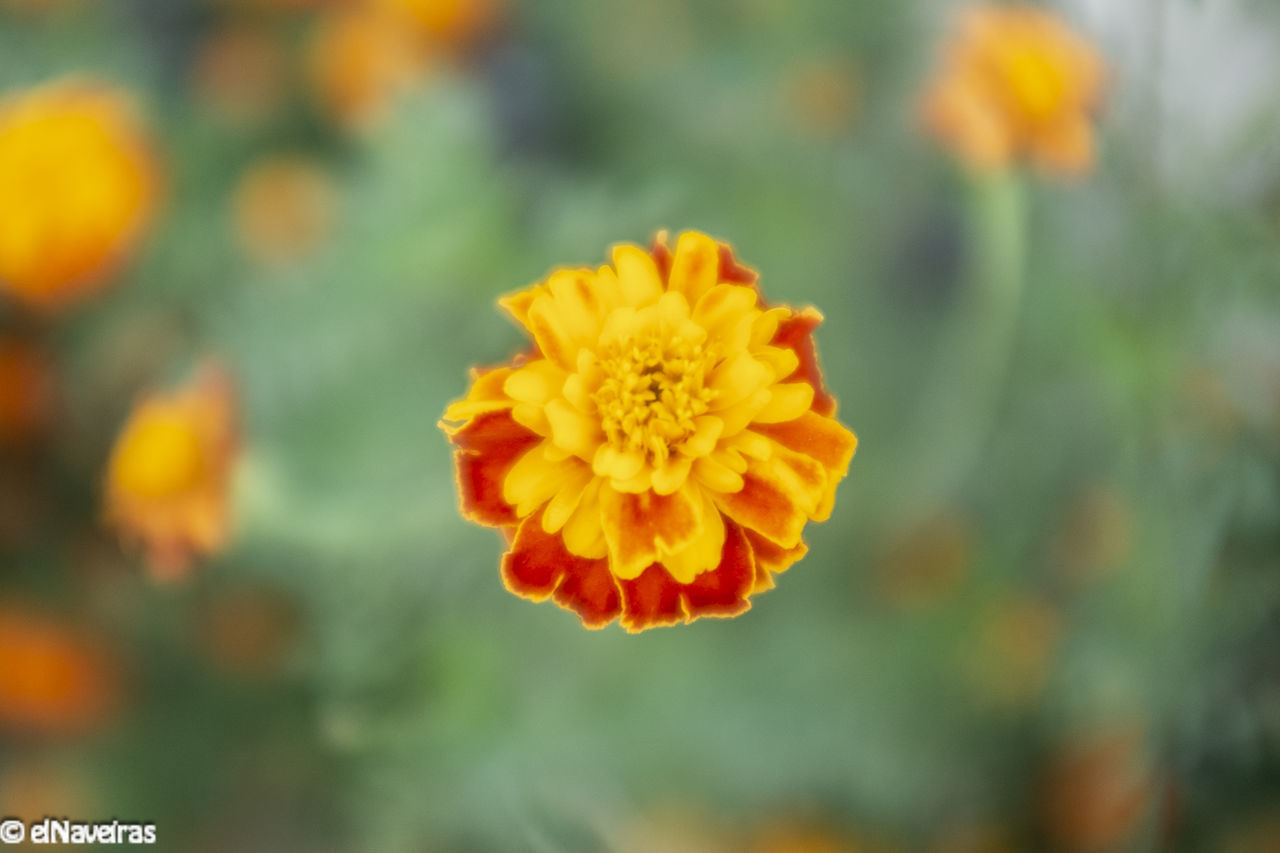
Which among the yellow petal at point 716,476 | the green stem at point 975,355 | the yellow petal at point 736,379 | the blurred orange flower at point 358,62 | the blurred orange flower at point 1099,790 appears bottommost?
the blurred orange flower at point 1099,790

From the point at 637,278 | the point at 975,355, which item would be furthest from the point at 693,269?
the point at 975,355

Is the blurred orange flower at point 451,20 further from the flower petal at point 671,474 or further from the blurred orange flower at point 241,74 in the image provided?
the flower petal at point 671,474

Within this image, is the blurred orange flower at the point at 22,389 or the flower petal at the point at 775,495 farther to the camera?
the blurred orange flower at the point at 22,389

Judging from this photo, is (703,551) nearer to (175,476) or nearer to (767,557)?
(767,557)

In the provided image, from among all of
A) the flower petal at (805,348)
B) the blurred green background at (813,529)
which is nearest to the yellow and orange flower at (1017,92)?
the blurred green background at (813,529)

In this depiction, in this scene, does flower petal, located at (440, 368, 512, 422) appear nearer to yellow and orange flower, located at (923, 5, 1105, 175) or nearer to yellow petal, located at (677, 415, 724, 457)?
yellow petal, located at (677, 415, 724, 457)

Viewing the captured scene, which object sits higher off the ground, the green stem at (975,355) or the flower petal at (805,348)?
the green stem at (975,355)
